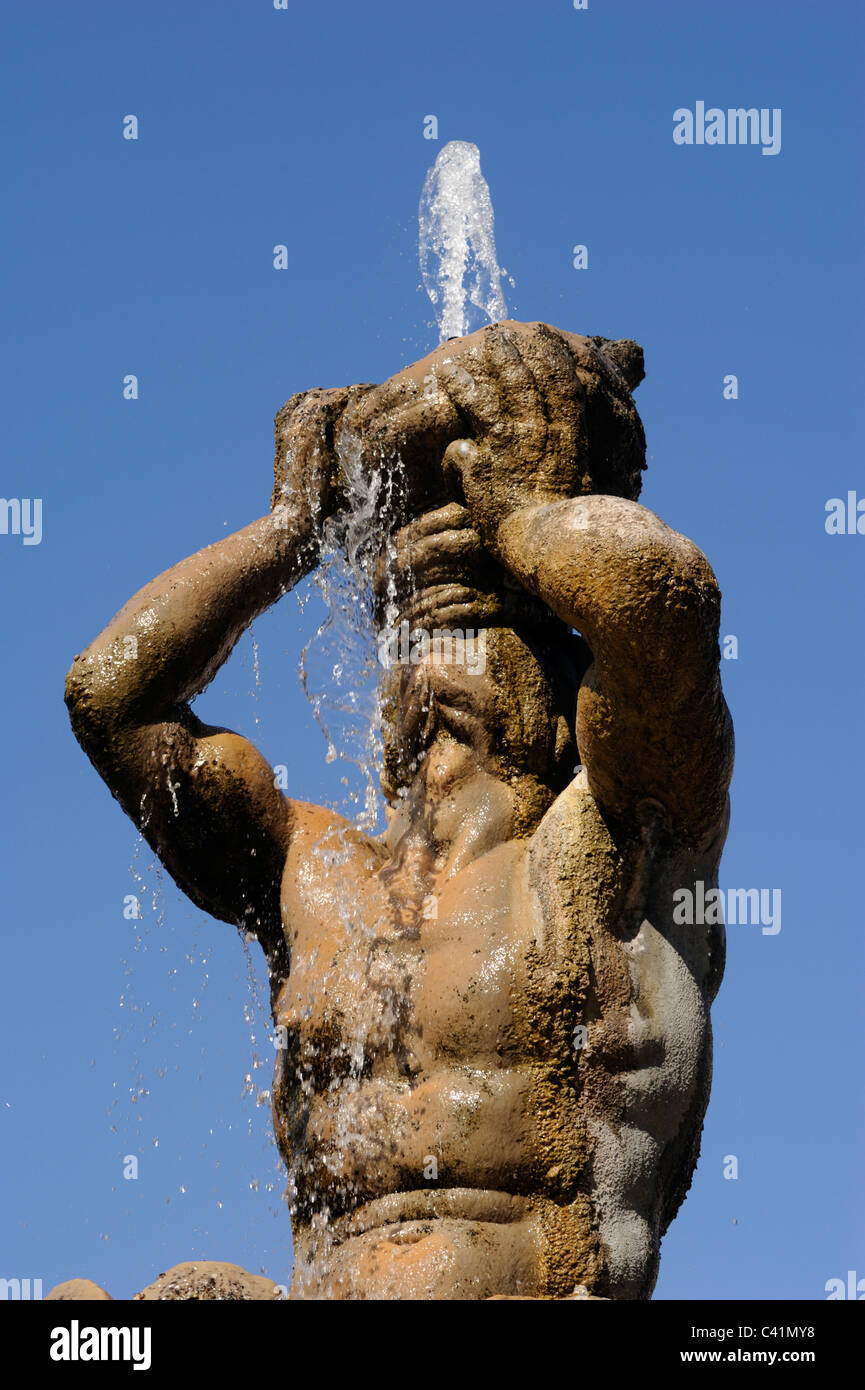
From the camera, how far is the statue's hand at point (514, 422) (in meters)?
7.42

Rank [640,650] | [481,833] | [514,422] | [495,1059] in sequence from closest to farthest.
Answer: [640,650] → [495,1059] → [481,833] → [514,422]

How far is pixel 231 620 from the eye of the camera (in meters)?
7.56

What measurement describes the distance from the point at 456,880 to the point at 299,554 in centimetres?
141

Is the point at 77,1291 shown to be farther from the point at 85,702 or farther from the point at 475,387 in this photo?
the point at 475,387

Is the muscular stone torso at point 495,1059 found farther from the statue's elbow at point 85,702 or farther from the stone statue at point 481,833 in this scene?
the statue's elbow at point 85,702

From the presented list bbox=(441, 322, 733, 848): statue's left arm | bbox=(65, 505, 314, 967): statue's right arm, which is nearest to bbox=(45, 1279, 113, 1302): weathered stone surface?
bbox=(65, 505, 314, 967): statue's right arm

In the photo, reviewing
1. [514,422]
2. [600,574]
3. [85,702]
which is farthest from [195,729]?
[600,574]

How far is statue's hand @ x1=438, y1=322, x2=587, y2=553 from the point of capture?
7418 millimetres

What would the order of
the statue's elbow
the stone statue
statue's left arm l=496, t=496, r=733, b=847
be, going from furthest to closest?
1. the statue's elbow
2. the stone statue
3. statue's left arm l=496, t=496, r=733, b=847

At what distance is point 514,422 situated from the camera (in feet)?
24.6

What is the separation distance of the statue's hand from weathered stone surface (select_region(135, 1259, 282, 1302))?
274cm

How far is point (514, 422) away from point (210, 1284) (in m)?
3.22

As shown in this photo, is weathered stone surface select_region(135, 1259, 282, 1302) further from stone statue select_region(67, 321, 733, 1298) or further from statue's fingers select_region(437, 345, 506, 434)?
statue's fingers select_region(437, 345, 506, 434)
